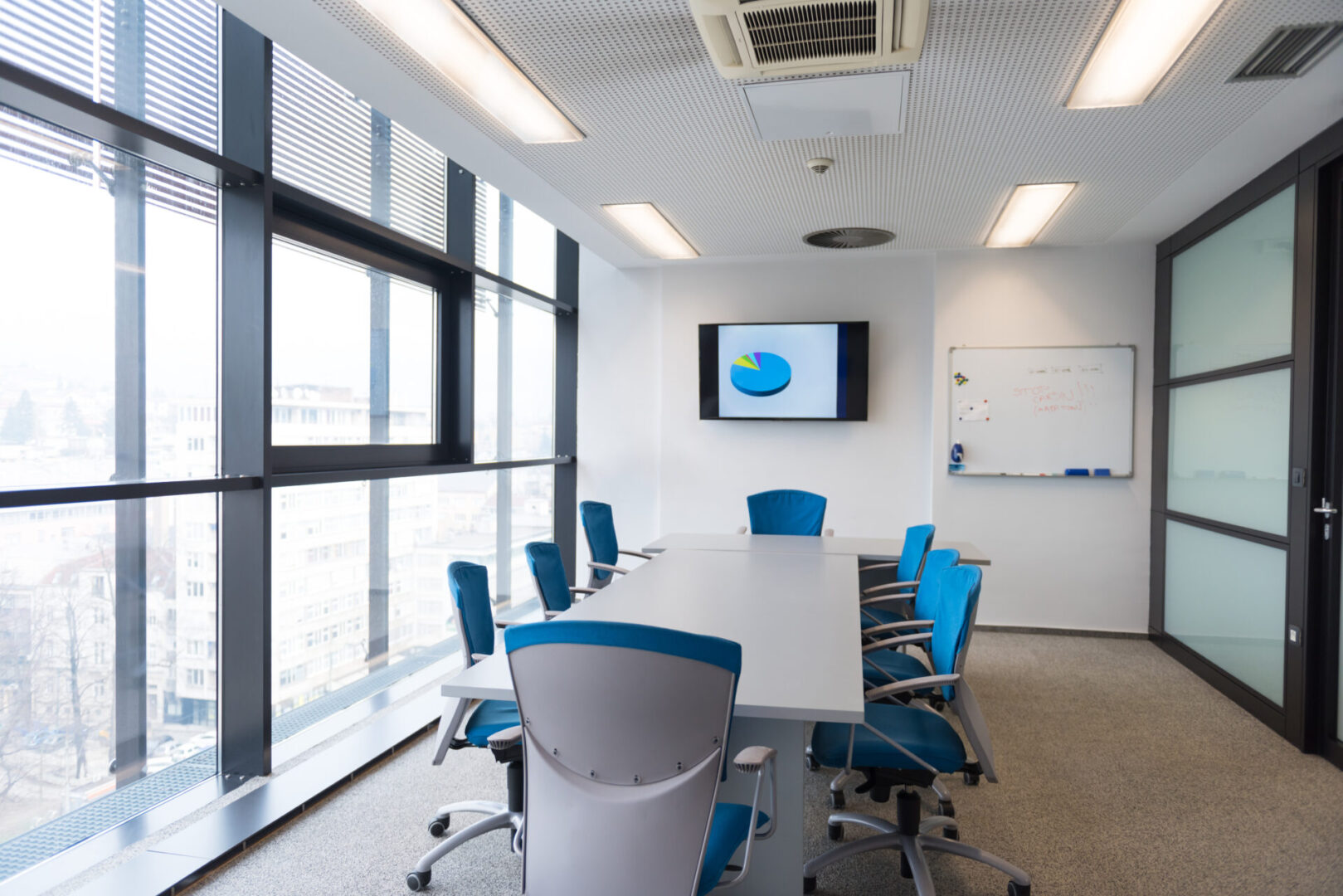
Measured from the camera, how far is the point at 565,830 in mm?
1706

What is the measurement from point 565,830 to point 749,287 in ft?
17.6

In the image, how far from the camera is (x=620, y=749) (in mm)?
1663

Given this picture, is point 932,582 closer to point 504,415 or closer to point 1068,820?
point 1068,820

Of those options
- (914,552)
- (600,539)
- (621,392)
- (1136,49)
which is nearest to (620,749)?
(914,552)

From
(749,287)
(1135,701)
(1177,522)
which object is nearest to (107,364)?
(749,287)

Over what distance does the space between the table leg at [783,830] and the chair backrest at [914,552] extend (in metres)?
1.89

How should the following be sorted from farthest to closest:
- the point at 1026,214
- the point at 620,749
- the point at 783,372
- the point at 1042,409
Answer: the point at 783,372 → the point at 1042,409 → the point at 1026,214 → the point at 620,749

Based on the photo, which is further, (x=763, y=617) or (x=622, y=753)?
(x=763, y=617)

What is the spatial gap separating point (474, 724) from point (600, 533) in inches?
89.6

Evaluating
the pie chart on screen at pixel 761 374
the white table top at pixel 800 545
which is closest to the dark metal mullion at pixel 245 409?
the white table top at pixel 800 545

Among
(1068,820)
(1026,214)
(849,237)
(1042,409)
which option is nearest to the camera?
(1068,820)

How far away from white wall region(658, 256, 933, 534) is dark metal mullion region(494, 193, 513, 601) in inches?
52.9

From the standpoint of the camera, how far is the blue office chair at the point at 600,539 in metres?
4.70

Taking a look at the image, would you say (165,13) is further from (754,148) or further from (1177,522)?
(1177,522)
